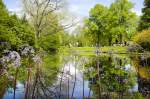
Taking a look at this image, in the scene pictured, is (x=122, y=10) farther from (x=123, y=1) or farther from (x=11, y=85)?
(x=11, y=85)

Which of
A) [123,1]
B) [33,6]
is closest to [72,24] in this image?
[33,6]

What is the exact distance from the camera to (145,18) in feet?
206

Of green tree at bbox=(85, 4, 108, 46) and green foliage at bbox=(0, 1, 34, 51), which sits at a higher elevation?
green tree at bbox=(85, 4, 108, 46)

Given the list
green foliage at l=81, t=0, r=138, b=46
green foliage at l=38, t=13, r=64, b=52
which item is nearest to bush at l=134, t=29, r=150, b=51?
green foliage at l=38, t=13, r=64, b=52

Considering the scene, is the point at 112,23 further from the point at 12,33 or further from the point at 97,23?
the point at 12,33

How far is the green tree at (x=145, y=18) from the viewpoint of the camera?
6078 cm

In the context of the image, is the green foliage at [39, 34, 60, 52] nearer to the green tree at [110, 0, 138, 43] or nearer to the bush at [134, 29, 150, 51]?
the bush at [134, 29, 150, 51]

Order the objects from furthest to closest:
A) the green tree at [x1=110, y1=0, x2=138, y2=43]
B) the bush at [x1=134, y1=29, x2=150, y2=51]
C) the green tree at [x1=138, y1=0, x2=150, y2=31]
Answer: the green tree at [x1=110, y1=0, x2=138, y2=43]
the green tree at [x1=138, y1=0, x2=150, y2=31]
the bush at [x1=134, y1=29, x2=150, y2=51]

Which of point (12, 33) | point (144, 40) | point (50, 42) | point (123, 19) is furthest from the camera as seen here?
point (123, 19)

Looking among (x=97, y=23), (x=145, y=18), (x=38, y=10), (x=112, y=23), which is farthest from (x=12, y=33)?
(x=97, y=23)

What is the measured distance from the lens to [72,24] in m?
58.6

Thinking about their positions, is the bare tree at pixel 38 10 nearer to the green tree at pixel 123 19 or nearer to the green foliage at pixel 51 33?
the green foliage at pixel 51 33

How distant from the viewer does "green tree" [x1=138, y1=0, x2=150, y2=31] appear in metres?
60.8

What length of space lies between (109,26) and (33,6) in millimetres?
28206
